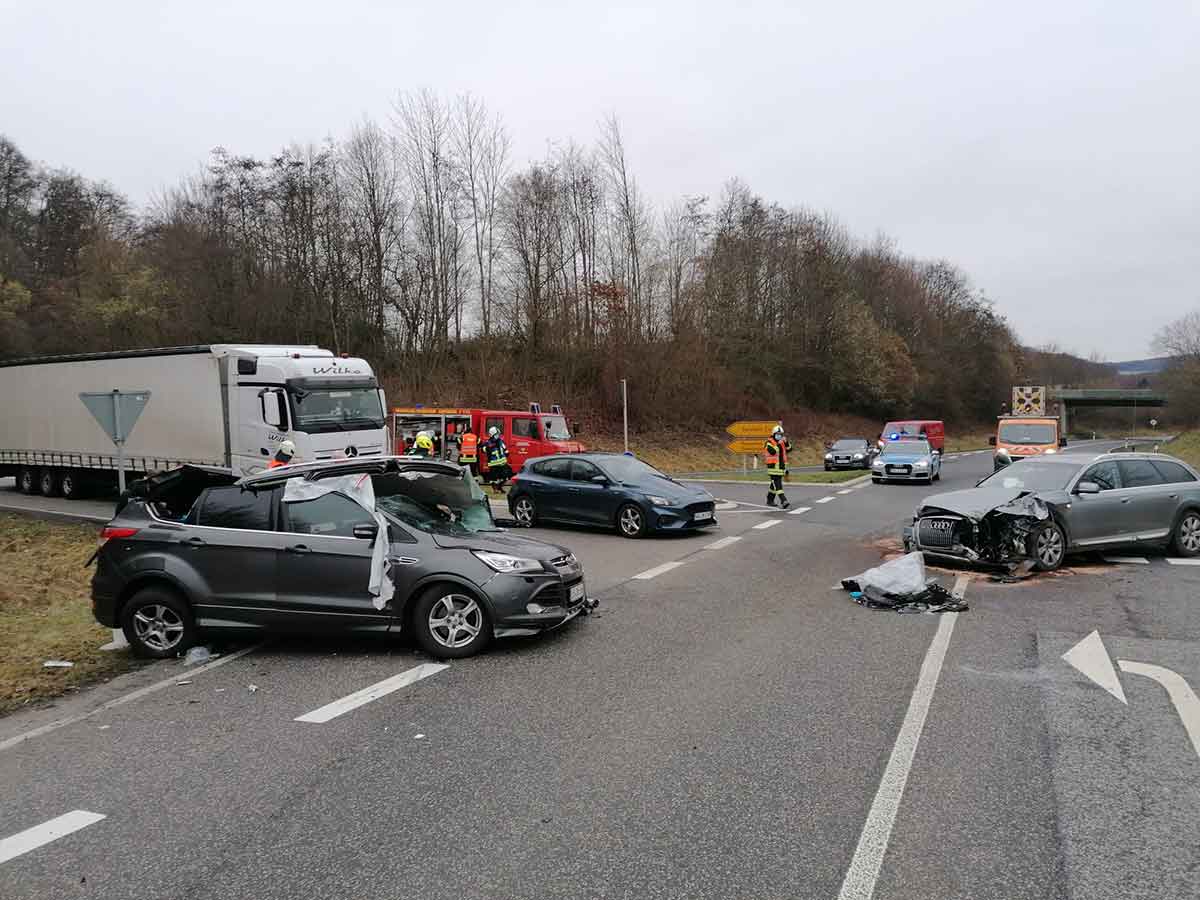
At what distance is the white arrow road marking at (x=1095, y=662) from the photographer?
19.5 ft

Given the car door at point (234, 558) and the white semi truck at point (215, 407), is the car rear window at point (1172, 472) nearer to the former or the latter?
the car door at point (234, 558)

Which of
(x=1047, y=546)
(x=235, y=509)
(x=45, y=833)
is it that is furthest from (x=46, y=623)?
(x=1047, y=546)

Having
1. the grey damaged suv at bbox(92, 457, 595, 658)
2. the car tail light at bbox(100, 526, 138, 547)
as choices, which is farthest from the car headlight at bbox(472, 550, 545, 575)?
the car tail light at bbox(100, 526, 138, 547)

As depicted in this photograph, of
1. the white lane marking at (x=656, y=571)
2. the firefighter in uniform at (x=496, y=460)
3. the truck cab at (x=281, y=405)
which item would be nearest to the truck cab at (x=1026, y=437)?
the firefighter in uniform at (x=496, y=460)

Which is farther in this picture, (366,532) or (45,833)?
(366,532)

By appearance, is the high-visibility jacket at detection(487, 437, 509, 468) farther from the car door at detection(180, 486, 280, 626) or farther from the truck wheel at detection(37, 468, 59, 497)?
the car door at detection(180, 486, 280, 626)

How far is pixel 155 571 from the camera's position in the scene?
23.8ft

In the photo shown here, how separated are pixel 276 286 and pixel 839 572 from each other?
34.1 metres

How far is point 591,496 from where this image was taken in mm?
15055

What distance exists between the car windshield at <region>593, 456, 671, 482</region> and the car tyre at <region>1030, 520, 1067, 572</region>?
6.54 m

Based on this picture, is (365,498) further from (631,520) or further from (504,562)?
(631,520)

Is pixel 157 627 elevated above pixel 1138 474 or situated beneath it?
situated beneath

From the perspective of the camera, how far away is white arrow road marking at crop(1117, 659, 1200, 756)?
5.06 m

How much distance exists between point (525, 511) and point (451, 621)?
896cm
